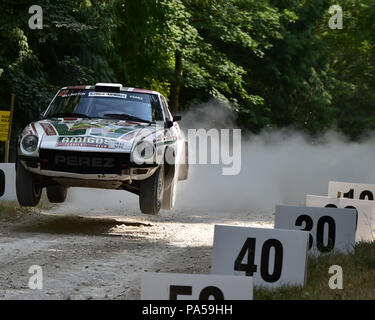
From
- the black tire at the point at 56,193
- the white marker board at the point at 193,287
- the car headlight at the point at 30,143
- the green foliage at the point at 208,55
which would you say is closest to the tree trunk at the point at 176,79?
the green foliage at the point at 208,55

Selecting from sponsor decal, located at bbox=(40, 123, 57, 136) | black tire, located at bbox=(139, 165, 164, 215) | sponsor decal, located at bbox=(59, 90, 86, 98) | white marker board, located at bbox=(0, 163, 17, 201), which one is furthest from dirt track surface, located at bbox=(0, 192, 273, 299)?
sponsor decal, located at bbox=(59, 90, 86, 98)

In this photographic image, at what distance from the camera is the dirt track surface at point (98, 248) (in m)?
7.66

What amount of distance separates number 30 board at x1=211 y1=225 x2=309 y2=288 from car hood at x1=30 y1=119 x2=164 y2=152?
11.2 feet

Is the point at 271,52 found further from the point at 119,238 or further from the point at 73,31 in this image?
the point at 119,238

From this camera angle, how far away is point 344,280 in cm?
780

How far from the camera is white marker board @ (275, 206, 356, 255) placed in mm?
9250

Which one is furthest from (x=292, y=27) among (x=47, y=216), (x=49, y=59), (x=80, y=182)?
(x=80, y=182)

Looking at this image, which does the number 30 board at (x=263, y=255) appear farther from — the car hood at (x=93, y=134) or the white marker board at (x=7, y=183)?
the white marker board at (x=7, y=183)

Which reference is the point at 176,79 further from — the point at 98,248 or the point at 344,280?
the point at 344,280

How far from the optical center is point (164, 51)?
27.6 meters

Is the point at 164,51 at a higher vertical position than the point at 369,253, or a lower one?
higher

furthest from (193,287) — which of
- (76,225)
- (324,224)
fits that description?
(76,225)
